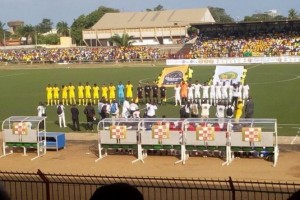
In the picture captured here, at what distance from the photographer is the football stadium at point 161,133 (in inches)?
537

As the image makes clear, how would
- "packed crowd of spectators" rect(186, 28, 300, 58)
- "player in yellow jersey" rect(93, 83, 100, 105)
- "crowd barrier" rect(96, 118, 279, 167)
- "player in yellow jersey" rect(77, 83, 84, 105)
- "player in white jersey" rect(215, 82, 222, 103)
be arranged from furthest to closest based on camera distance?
"packed crowd of spectators" rect(186, 28, 300, 58)
"player in yellow jersey" rect(77, 83, 84, 105)
"player in yellow jersey" rect(93, 83, 100, 105)
"player in white jersey" rect(215, 82, 222, 103)
"crowd barrier" rect(96, 118, 279, 167)

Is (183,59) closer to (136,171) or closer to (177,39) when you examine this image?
(177,39)

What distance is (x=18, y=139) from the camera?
787 inches

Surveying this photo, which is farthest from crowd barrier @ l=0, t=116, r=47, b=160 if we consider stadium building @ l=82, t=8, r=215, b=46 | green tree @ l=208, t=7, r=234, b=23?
green tree @ l=208, t=7, r=234, b=23

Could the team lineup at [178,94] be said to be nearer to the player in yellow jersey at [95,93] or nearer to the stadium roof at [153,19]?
the player in yellow jersey at [95,93]

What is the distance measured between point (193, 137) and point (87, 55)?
2237 inches

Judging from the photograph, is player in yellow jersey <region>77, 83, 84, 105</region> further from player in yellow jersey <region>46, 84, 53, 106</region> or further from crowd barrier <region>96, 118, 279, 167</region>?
crowd barrier <region>96, 118, 279, 167</region>

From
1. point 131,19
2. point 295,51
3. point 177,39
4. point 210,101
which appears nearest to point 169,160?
point 210,101

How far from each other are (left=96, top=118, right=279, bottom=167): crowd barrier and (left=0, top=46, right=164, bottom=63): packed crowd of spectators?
166 ft

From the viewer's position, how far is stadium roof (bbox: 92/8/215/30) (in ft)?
338

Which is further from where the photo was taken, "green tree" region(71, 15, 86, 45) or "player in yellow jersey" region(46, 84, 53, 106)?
"green tree" region(71, 15, 86, 45)

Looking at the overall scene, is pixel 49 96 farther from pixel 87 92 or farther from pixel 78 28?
pixel 78 28

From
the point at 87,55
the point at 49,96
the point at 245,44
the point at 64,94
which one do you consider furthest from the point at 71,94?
the point at 245,44

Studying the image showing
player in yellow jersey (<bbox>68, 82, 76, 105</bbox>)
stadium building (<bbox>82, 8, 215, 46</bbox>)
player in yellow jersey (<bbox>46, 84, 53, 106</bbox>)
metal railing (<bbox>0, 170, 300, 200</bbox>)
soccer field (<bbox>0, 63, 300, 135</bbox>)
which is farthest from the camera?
stadium building (<bbox>82, 8, 215, 46</bbox>)
